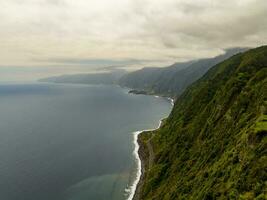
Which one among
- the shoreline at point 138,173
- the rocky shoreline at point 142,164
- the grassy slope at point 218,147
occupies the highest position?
the grassy slope at point 218,147

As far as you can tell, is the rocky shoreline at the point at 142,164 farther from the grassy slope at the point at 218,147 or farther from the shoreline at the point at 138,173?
the grassy slope at the point at 218,147

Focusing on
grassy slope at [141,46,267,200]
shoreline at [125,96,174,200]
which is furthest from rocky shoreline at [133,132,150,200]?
grassy slope at [141,46,267,200]

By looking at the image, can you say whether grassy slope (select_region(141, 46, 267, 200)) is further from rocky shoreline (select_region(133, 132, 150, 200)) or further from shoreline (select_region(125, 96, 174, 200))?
shoreline (select_region(125, 96, 174, 200))

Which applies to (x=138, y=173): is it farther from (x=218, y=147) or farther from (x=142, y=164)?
(x=218, y=147)

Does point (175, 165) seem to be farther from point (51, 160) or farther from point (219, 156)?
point (51, 160)

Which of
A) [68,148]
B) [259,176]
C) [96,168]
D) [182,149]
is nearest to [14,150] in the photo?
[68,148]

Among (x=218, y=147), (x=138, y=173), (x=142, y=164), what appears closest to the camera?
(x=218, y=147)

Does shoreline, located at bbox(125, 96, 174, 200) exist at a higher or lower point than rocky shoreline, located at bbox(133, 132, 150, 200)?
lower

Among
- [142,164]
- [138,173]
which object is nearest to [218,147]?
[138,173]

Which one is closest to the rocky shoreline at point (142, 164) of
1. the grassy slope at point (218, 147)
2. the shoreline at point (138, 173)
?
the shoreline at point (138, 173)
